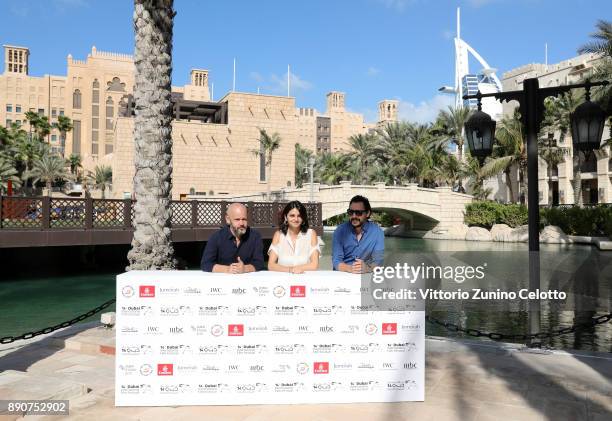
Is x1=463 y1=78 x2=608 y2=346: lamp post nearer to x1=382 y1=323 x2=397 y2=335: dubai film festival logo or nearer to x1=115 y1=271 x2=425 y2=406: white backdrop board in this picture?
x1=382 y1=323 x2=397 y2=335: dubai film festival logo

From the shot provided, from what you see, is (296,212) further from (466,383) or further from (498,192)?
(498,192)

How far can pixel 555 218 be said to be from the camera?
1358 inches

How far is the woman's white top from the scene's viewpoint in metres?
4.46

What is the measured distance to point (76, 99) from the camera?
9844cm

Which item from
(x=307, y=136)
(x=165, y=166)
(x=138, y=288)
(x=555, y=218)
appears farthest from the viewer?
(x=307, y=136)

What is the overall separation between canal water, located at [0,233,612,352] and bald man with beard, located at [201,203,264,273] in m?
6.22

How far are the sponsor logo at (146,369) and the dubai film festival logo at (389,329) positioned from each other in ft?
6.53

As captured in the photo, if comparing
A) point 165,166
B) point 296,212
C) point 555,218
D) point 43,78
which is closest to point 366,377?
point 296,212

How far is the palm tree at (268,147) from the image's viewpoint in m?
45.0

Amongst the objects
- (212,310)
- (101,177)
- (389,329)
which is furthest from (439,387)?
(101,177)

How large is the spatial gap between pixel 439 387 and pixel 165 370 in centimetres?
249

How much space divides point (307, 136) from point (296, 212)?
117 m

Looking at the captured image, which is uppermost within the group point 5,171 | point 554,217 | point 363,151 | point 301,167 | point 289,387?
point 363,151

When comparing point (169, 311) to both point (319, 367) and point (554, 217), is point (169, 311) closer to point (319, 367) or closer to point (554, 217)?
point (319, 367)
